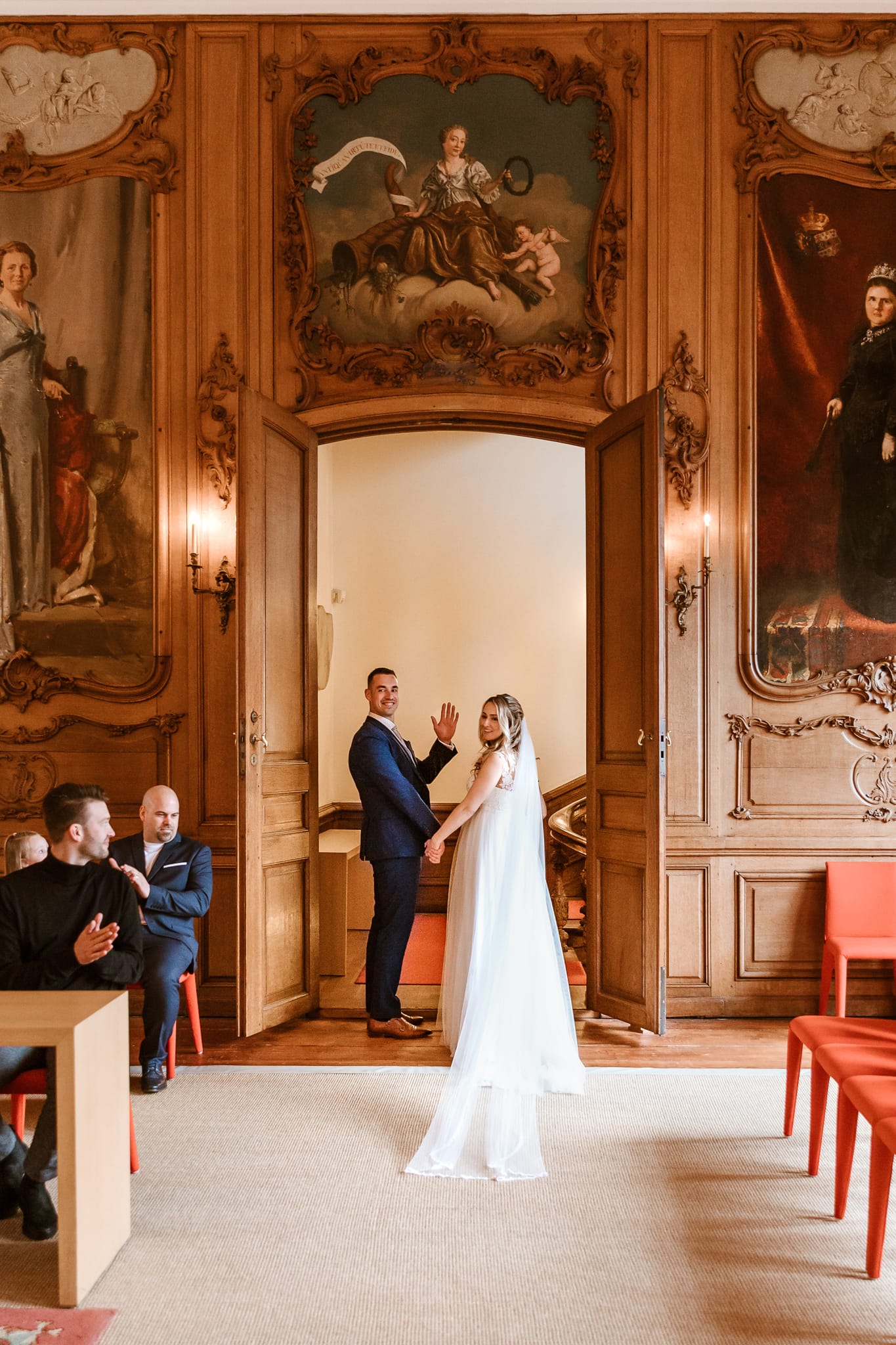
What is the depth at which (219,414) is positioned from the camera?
19.1ft

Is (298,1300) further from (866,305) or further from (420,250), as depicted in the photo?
(866,305)

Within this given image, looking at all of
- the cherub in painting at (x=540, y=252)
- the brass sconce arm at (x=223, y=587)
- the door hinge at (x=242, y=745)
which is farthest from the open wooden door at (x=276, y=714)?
the cherub in painting at (x=540, y=252)

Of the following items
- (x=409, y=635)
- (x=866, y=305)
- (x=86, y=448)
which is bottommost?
(x=409, y=635)

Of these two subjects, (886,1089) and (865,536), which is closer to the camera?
(886,1089)

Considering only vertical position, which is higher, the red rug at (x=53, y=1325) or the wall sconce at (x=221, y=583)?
the wall sconce at (x=221, y=583)

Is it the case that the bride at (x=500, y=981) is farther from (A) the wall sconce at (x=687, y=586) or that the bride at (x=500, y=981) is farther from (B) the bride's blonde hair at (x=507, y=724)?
(A) the wall sconce at (x=687, y=586)

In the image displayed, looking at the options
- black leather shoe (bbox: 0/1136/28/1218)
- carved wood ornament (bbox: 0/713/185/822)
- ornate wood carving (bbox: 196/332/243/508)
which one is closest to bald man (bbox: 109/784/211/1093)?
carved wood ornament (bbox: 0/713/185/822)

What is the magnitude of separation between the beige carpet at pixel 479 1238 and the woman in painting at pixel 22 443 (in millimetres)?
3171

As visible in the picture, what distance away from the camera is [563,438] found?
6.06 metres

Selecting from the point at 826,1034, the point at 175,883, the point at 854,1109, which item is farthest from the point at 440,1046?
the point at 854,1109

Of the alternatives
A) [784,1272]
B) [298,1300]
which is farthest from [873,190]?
[298,1300]

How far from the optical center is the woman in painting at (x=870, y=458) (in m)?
5.77

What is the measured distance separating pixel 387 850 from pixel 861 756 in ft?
9.13

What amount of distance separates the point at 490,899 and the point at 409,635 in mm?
5442
